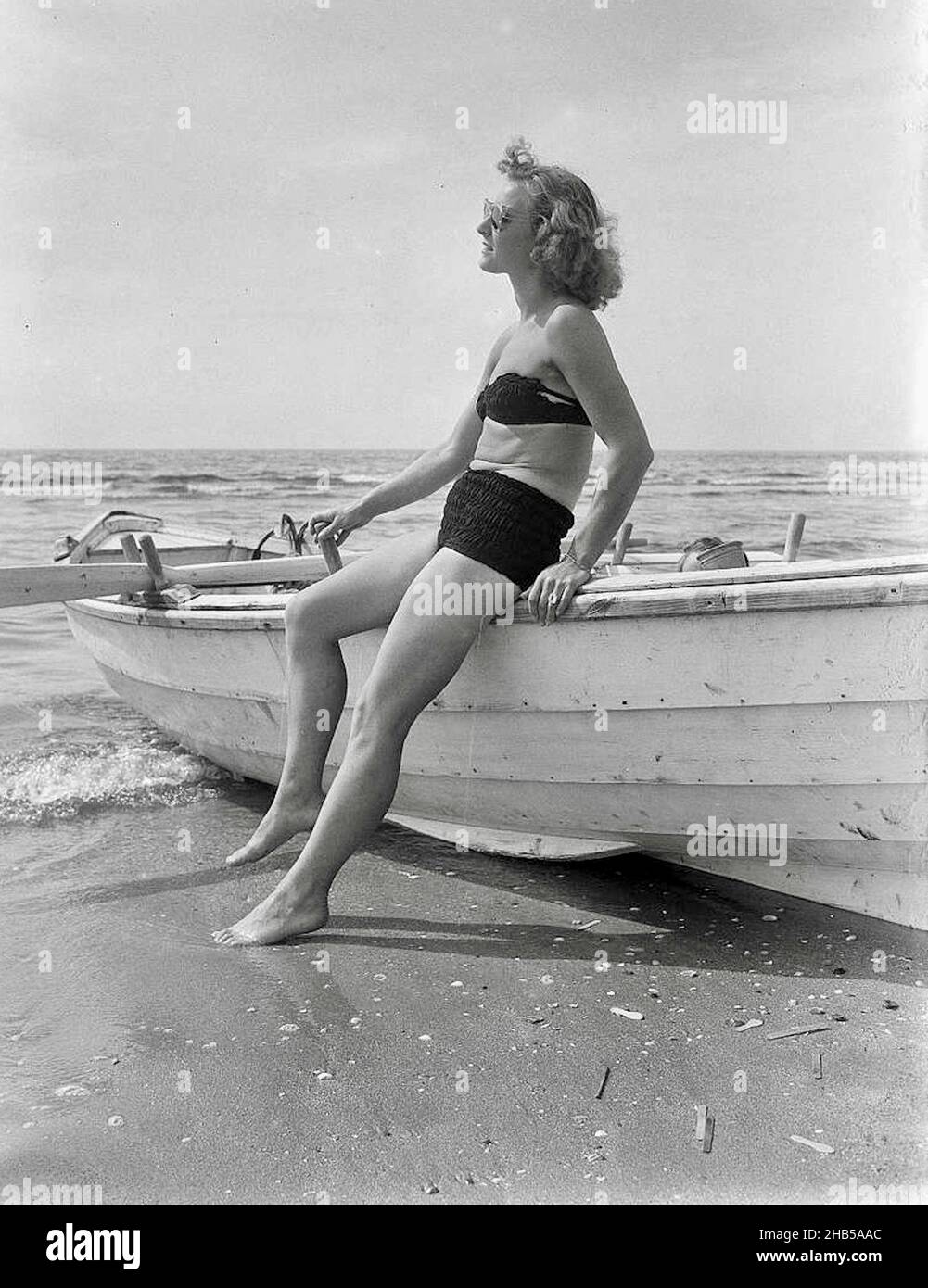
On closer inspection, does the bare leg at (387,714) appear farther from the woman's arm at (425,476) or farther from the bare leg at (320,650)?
the woman's arm at (425,476)

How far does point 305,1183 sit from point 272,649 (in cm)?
187

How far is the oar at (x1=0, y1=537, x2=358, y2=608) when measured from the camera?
12.0ft

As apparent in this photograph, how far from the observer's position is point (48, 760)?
4820 millimetres

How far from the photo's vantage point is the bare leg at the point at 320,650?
9.96 ft

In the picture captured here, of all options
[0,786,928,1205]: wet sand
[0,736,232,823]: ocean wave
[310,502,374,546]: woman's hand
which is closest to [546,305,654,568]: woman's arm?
[310,502,374,546]: woman's hand

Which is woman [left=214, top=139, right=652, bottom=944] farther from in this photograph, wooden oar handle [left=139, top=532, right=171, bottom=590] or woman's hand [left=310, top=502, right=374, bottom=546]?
wooden oar handle [left=139, top=532, right=171, bottom=590]

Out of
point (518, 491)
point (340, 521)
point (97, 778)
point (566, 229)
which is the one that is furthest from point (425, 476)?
point (97, 778)

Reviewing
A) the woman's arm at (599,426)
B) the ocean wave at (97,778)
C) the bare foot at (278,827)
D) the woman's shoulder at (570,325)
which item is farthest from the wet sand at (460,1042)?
the woman's shoulder at (570,325)

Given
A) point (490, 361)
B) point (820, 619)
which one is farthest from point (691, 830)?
point (490, 361)

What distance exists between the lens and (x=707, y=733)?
279cm

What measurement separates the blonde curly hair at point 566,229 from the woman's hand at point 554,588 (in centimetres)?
67

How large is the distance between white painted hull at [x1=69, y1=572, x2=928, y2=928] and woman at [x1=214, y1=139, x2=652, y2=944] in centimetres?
18

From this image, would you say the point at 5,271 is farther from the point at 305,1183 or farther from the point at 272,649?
the point at 305,1183
